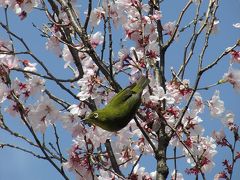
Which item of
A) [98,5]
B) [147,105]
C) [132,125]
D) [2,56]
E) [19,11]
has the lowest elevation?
[147,105]

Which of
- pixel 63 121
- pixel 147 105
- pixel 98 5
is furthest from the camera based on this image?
pixel 98 5

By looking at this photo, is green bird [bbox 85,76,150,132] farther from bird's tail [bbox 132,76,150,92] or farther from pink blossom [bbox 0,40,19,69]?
pink blossom [bbox 0,40,19,69]

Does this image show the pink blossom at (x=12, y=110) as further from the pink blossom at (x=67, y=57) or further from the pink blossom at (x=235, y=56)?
the pink blossom at (x=235, y=56)

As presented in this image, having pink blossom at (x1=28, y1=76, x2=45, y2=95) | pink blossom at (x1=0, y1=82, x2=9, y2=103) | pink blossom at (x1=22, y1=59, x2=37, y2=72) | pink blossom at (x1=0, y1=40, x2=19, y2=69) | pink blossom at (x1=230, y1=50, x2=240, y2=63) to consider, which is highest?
pink blossom at (x1=230, y1=50, x2=240, y2=63)

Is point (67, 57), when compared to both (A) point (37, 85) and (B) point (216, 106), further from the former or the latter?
(B) point (216, 106)

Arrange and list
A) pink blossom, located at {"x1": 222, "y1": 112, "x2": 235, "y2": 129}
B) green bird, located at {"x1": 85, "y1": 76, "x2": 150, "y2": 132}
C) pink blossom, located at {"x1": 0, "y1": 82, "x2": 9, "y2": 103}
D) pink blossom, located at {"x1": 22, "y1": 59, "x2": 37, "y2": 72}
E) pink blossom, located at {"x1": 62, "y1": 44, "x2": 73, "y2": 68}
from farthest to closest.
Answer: pink blossom, located at {"x1": 62, "y1": 44, "x2": 73, "y2": 68} < pink blossom, located at {"x1": 222, "y1": 112, "x2": 235, "y2": 129} < pink blossom, located at {"x1": 22, "y1": 59, "x2": 37, "y2": 72} < pink blossom, located at {"x1": 0, "y1": 82, "x2": 9, "y2": 103} < green bird, located at {"x1": 85, "y1": 76, "x2": 150, "y2": 132}

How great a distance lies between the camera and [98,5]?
5016mm

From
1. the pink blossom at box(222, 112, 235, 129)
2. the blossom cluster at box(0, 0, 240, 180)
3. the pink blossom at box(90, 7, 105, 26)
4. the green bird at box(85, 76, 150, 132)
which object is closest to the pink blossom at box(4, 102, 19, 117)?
the blossom cluster at box(0, 0, 240, 180)

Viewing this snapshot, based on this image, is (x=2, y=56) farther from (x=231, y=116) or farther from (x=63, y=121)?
(x=231, y=116)

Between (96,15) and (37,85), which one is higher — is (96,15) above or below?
above

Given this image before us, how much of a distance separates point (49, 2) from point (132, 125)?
5.06ft

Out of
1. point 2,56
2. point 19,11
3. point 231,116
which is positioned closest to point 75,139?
point 2,56

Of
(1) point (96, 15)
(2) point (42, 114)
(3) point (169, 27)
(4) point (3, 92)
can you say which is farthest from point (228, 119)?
(4) point (3, 92)

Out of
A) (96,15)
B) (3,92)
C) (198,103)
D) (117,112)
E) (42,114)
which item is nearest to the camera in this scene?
(117,112)
